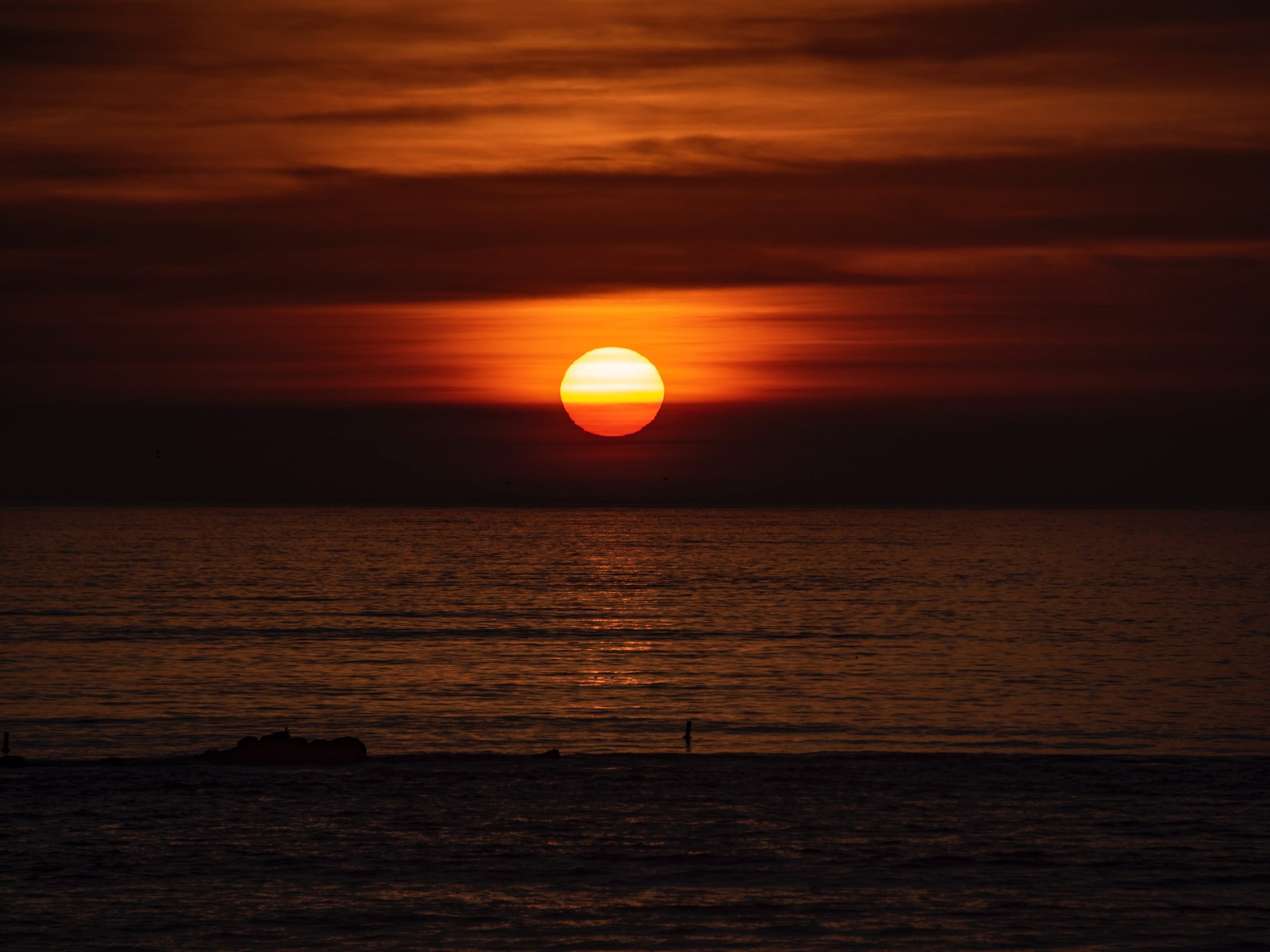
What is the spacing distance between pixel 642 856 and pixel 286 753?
14601 mm

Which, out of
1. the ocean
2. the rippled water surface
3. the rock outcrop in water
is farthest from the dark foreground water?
the rippled water surface

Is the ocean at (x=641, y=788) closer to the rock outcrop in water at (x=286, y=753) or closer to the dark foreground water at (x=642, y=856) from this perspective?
the dark foreground water at (x=642, y=856)

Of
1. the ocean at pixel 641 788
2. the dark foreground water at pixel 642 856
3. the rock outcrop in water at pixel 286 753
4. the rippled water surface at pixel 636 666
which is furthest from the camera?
the rippled water surface at pixel 636 666

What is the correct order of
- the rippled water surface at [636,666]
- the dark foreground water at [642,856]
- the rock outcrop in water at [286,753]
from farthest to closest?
the rippled water surface at [636,666] < the rock outcrop in water at [286,753] < the dark foreground water at [642,856]

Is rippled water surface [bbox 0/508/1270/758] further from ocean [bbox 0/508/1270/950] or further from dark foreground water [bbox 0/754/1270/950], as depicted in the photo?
dark foreground water [bbox 0/754/1270/950]

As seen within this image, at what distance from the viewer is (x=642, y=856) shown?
27.4 meters

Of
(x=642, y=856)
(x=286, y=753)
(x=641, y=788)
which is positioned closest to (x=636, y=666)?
(x=286, y=753)

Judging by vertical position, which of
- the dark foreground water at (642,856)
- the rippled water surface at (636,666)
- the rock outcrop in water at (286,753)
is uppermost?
the rippled water surface at (636,666)

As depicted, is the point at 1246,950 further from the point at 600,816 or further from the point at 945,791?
the point at 600,816

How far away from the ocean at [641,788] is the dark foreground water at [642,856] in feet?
0.35

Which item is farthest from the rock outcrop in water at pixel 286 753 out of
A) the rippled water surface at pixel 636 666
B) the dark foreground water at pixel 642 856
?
the rippled water surface at pixel 636 666

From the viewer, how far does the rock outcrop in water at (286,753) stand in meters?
37.5

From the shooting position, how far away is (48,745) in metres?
43.0

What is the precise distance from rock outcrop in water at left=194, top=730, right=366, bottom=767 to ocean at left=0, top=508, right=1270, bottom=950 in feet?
2.82
